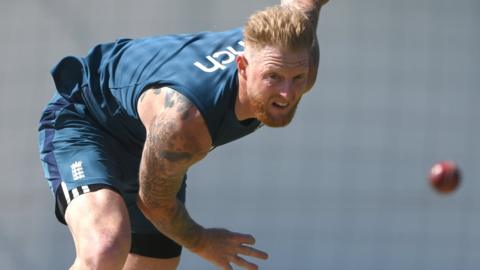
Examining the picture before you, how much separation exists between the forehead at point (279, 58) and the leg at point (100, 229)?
2.48ft

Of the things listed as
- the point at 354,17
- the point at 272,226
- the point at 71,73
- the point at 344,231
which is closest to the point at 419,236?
the point at 344,231

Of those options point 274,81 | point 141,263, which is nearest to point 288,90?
point 274,81

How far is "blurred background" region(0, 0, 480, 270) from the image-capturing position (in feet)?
21.1

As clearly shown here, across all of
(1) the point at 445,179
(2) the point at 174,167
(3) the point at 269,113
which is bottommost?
(2) the point at 174,167

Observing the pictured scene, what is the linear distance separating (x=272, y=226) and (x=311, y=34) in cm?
284

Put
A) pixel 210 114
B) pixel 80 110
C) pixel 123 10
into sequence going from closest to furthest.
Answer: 1. pixel 210 114
2. pixel 80 110
3. pixel 123 10

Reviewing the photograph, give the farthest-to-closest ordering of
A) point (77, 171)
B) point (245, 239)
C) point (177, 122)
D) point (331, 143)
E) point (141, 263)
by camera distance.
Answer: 1. point (331, 143)
2. point (141, 263)
3. point (245, 239)
4. point (77, 171)
5. point (177, 122)

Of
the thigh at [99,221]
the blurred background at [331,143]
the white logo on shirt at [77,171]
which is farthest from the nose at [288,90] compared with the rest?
the blurred background at [331,143]

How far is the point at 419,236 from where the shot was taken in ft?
22.0

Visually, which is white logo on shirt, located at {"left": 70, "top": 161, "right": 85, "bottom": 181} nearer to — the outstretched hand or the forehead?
the outstretched hand

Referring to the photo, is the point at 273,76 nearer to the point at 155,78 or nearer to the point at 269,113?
the point at 269,113

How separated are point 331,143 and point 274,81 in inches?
112

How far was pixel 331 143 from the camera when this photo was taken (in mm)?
6594

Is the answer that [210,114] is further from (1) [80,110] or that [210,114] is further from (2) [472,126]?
(2) [472,126]
